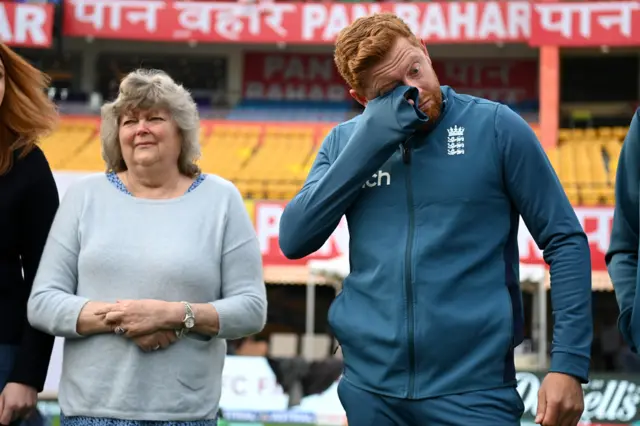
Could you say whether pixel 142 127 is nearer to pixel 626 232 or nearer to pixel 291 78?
pixel 626 232

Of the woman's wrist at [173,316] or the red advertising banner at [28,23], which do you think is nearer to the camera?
the woman's wrist at [173,316]

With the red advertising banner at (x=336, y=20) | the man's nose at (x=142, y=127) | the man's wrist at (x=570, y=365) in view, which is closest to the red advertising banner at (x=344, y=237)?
the red advertising banner at (x=336, y=20)

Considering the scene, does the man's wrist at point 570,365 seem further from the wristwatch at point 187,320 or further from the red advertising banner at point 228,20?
the red advertising banner at point 228,20

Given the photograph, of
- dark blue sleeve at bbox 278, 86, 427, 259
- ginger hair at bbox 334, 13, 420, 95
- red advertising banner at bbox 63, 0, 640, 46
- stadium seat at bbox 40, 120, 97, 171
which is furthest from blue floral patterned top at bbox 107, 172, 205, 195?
red advertising banner at bbox 63, 0, 640, 46

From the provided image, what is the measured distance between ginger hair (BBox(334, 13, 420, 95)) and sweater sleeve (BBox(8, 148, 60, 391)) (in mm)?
984

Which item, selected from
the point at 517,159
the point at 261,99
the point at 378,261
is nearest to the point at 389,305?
the point at 378,261

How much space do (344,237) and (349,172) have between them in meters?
9.75

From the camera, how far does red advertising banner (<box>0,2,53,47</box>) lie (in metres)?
19.2

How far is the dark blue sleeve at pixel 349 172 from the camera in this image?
7.02 feet

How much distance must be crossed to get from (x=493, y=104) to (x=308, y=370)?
17.9 feet

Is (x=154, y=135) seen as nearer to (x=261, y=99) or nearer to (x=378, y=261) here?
(x=378, y=261)

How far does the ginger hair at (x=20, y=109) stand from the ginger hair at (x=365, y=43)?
3.27ft

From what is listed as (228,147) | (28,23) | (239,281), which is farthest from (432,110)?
(28,23)

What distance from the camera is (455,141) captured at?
7.32 ft
